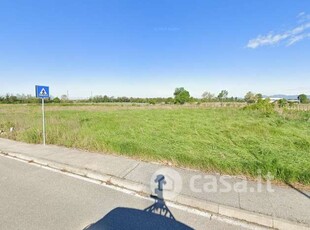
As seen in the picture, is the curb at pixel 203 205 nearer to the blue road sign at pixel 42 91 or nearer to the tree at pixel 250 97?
the blue road sign at pixel 42 91

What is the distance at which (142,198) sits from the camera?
3.84 m

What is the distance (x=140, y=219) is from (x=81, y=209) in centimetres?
105

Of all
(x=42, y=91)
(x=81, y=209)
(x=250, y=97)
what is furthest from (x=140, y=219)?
(x=250, y=97)

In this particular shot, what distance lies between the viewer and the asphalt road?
9.84ft

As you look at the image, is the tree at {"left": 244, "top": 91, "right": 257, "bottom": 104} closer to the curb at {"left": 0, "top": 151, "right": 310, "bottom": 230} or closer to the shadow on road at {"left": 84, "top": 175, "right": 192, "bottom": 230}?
the curb at {"left": 0, "top": 151, "right": 310, "bottom": 230}

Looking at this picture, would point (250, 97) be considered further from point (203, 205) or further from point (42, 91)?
point (203, 205)

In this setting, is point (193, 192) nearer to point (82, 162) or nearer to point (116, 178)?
point (116, 178)

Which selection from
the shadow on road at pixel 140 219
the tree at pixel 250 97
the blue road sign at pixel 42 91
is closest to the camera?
the shadow on road at pixel 140 219

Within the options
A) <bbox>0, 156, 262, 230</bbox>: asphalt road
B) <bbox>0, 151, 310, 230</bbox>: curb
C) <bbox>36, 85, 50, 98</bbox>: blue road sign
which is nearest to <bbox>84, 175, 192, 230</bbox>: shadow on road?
<bbox>0, 156, 262, 230</bbox>: asphalt road

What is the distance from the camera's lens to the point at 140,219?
3.14m

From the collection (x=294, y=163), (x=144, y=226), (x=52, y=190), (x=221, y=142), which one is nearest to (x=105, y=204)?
(x=144, y=226)

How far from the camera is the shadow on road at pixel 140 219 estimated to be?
2953 mm

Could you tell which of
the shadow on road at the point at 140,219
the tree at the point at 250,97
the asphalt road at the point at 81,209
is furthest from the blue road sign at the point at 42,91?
the tree at the point at 250,97

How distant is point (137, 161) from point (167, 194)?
79.1 inches
